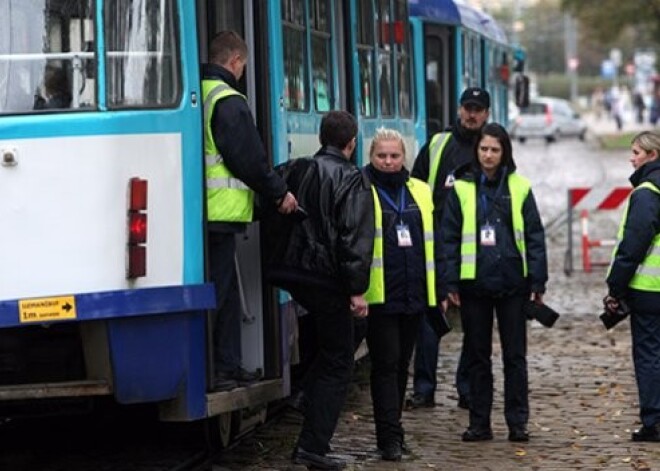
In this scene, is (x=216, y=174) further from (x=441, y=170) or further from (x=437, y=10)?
(x=437, y=10)

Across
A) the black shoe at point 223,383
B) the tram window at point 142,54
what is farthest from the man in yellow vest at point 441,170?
the tram window at point 142,54

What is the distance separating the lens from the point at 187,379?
9250mm

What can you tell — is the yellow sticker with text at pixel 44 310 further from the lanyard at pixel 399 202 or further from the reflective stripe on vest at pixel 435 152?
the reflective stripe on vest at pixel 435 152

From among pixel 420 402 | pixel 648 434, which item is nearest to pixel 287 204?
pixel 648 434

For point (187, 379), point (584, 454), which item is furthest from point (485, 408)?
point (187, 379)

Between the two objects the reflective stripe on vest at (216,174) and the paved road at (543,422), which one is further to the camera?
the paved road at (543,422)

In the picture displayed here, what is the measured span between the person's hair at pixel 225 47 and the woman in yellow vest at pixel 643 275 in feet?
8.89

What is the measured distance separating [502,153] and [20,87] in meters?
3.27

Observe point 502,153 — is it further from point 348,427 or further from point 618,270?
point 348,427

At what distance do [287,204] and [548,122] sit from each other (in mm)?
62253

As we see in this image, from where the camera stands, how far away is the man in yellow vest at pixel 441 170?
12.8 m

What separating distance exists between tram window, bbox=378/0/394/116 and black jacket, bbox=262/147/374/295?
13.4ft

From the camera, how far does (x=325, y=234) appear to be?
32.3 ft

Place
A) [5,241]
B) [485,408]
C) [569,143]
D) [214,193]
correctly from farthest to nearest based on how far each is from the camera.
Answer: [569,143] < [485,408] < [214,193] < [5,241]
